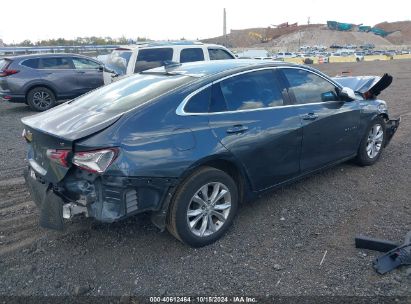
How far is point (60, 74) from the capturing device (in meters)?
11.2

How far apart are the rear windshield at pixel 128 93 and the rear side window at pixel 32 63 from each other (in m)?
8.19

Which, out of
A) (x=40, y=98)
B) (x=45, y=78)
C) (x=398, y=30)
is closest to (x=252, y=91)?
(x=45, y=78)

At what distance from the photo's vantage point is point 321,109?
4352 mm

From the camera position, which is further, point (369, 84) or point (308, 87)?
point (369, 84)

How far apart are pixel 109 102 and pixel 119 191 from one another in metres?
1.06

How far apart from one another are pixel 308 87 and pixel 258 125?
1.14 metres

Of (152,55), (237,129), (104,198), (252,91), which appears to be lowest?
(104,198)

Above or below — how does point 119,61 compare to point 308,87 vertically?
above

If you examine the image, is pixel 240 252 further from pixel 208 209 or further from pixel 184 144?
pixel 184 144

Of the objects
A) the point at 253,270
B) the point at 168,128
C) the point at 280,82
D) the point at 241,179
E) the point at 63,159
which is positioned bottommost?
the point at 253,270

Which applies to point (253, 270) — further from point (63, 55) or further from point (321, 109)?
point (63, 55)

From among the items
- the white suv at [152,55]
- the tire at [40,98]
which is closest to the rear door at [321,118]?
the white suv at [152,55]

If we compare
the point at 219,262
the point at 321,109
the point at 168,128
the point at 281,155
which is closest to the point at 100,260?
the point at 219,262

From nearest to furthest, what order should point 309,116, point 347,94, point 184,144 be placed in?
point 184,144 → point 309,116 → point 347,94
